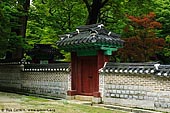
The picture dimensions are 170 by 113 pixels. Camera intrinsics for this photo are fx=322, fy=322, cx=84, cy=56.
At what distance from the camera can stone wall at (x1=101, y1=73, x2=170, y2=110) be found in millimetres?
11273

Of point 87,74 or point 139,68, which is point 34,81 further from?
point 139,68

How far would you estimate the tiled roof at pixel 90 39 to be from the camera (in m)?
13.7

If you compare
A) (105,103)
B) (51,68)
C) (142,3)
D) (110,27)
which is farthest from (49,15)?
(105,103)

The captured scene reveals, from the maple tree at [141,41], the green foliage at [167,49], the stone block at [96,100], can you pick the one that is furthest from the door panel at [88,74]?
the green foliage at [167,49]

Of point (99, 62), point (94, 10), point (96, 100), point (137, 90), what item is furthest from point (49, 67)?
point (94, 10)

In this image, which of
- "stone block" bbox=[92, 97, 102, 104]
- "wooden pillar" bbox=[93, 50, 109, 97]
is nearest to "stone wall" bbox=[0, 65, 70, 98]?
"wooden pillar" bbox=[93, 50, 109, 97]

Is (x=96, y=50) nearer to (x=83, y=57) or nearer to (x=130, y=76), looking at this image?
(x=83, y=57)

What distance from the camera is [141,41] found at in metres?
21.0

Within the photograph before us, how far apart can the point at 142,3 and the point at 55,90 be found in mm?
9778

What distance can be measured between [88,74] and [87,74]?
2.8 inches

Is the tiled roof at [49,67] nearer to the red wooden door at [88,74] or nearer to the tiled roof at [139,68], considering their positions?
the red wooden door at [88,74]

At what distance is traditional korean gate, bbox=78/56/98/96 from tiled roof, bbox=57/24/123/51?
2.77 feet

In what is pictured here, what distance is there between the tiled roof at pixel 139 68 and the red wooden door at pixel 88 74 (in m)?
0.86

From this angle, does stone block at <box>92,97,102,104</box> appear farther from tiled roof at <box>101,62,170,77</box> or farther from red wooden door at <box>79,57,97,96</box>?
tiled roof at <box>101,62,170,77</box>
